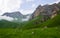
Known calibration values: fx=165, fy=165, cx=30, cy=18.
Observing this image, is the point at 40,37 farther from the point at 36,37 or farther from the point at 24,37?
the point at 24,37

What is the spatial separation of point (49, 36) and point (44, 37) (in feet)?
6.89

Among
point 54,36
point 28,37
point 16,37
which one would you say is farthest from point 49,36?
point 16,37

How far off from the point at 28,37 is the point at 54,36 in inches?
382

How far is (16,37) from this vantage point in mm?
64000

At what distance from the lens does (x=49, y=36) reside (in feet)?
202

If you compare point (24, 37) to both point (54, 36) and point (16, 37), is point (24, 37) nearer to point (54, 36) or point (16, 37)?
point (16, 37)

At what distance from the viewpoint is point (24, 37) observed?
204 feet

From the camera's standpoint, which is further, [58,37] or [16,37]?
[16,37]

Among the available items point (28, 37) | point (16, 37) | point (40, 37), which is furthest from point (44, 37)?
point (16, 37)

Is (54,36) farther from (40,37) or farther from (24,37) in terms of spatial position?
(24,37)

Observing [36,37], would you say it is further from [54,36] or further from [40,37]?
[54,36]

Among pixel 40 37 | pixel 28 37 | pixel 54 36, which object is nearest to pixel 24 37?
pixel 28 37

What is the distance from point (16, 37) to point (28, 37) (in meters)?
5.20

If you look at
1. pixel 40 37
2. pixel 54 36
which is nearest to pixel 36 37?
pixel 40 37
